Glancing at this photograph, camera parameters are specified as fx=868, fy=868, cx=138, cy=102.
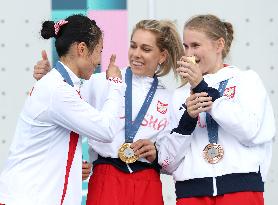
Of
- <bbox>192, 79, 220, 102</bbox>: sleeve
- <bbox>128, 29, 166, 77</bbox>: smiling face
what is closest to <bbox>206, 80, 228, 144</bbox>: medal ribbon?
<bbox>192, 79, 220, 102</bbox>: sleeve

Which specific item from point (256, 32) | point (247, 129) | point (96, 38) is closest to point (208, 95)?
point (247, 129)

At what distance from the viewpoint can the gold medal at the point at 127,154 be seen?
154 inches

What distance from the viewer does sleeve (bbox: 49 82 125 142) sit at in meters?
3.58

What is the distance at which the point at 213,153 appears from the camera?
12.1 feet

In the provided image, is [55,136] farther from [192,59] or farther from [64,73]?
[192,59]

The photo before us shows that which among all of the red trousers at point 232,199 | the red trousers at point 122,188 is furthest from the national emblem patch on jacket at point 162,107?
the red trousers at point 232,199

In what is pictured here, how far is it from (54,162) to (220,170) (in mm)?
701

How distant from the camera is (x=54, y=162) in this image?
3.60 m

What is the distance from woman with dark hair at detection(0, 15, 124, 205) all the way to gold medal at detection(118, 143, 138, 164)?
23cm

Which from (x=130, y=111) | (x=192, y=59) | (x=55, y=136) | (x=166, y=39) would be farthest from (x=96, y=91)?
(x=192, y=59)

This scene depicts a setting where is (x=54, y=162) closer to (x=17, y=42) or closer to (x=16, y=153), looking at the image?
(x=16, y=153)

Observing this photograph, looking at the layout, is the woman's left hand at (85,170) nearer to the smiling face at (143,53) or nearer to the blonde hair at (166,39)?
the smiling face at (143,53)

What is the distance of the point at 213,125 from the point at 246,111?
166mm

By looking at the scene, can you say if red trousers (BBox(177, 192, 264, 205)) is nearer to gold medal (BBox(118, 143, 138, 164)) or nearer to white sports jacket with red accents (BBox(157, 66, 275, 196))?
white sports jacket with red accents (BBox(157, 66, 275, 196))
